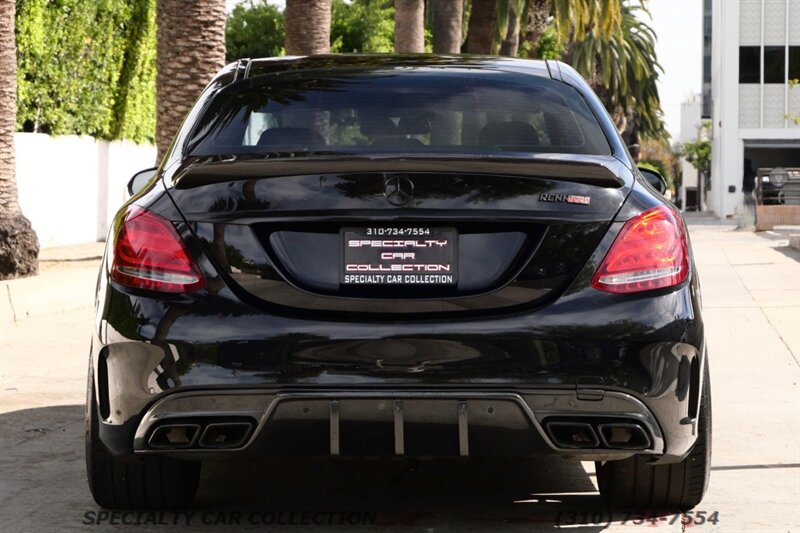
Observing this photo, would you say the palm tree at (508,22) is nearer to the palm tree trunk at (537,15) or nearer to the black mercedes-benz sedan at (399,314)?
the palm tree trunk at (537,15)

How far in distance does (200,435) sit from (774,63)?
5506cm

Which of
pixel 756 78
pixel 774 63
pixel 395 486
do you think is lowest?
pixel 395 486

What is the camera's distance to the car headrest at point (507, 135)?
201 inches

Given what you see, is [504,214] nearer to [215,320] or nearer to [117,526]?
[215,320]

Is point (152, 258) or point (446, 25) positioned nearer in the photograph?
point (152, 258)

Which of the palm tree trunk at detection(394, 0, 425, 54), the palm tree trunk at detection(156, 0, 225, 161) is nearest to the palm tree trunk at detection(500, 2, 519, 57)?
the palm tree trunk at detection(394, 0, 425, 54)

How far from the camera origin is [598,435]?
4398mm

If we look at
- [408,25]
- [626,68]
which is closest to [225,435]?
[408,25]

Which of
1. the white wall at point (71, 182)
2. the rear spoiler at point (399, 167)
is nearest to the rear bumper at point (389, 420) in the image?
the rear spoiler at point (399, 167)

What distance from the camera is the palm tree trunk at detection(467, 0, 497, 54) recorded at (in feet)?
89.7

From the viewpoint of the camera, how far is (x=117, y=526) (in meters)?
5.01

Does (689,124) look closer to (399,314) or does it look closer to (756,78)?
(756,78)

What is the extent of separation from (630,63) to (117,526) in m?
63.0

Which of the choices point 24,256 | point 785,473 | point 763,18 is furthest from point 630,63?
point 785,473
